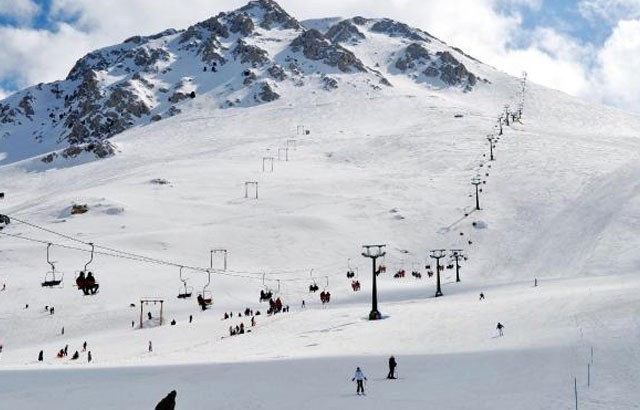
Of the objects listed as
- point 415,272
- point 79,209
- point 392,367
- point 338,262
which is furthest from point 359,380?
point 79,209

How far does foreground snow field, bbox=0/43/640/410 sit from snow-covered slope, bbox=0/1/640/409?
22cm

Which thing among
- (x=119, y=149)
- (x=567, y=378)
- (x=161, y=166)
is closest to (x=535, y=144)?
(x=161, y=166)

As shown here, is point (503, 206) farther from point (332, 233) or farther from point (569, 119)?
point (569, 119)

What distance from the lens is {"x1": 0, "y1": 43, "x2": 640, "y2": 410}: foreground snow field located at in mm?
21984

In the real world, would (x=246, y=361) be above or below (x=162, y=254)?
below

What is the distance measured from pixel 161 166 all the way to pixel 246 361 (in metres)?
92.6

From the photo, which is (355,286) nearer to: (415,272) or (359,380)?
(415,272)

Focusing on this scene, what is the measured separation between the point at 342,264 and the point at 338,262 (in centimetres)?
75

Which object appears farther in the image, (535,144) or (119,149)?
(119,149)

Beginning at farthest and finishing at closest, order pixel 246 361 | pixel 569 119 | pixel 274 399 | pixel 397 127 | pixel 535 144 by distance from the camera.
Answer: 1. pixel 569 119
2. pixel 397 127
3. pixel 535 144
4. pixel 246 361
5. pixel 274 399

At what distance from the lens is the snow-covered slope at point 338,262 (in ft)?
72.9

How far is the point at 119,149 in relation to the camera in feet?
482

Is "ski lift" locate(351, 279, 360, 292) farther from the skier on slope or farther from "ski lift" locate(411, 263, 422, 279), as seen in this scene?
the skier on slope

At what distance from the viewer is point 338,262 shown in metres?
66.1
